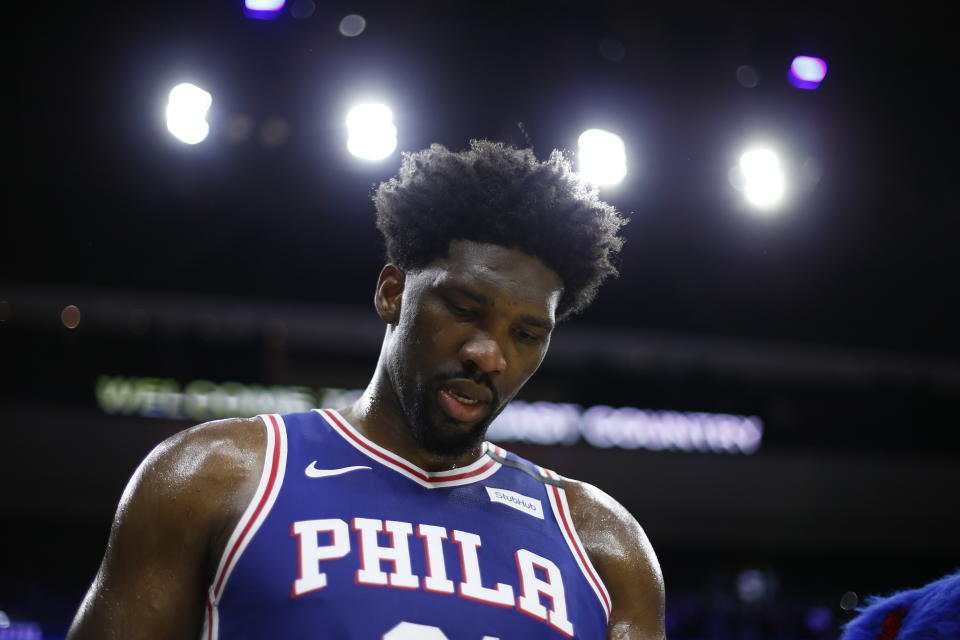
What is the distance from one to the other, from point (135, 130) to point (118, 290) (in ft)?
11.4

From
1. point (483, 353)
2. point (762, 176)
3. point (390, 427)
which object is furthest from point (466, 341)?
point (762, 176)

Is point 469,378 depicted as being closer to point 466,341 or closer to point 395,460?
point 466,341

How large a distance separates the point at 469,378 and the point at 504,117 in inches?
143

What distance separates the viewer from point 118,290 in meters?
8.19

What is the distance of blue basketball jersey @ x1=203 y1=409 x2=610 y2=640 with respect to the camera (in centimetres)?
127

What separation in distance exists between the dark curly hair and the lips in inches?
10.5

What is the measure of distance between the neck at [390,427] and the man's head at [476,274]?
0.03 metres

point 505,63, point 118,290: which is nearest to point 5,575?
point 118,290

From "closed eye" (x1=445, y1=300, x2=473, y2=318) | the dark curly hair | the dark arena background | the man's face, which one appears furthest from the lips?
the dark arena background

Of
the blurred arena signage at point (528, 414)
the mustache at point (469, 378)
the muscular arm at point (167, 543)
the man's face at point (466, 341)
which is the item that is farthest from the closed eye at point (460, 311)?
the blurred arena signage at point (528, 414)

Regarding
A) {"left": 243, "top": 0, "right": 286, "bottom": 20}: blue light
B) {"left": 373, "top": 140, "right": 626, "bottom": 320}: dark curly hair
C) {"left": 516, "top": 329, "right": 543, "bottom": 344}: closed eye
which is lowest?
{"left": 516, "top": 329, "right": 543, "bottom": 344}: closed eye

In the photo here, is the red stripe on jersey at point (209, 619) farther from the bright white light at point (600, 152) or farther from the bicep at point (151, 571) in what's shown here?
the bright white light at point (600, 152)

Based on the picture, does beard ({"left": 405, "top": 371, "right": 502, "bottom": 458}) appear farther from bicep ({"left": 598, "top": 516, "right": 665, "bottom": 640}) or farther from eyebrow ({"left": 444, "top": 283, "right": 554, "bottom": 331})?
bicep ({"left": 598, "top": 516, "right": 665, "bottom": 640})

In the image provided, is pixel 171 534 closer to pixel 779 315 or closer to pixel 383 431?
pixel 383 431
